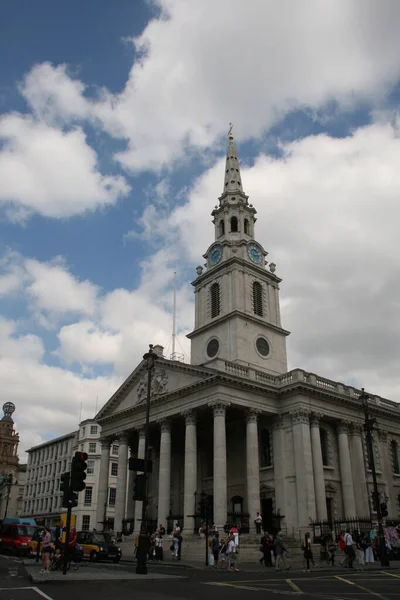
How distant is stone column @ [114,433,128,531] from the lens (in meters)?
43.7

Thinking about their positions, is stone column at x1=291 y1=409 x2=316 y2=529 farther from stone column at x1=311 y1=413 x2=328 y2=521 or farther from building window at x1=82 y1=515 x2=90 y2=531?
building window at x1=82 y1=515 x2=90 y2=531

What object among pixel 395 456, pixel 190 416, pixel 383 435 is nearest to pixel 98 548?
pixel 190 416

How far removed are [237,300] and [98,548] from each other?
82.8ft

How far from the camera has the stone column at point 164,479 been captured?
38.4 metres

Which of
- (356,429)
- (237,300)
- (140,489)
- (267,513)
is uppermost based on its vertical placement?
(237,300)

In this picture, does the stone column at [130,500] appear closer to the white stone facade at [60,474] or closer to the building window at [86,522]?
the white stone facade at [60,474]

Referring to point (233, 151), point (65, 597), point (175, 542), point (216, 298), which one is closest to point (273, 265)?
point (216, 298)

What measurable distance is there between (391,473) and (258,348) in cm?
1598

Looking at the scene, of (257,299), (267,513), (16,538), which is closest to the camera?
(16,538)

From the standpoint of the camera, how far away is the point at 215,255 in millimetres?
54156

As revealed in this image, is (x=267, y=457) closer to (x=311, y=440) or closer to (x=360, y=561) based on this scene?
(x=311, y=440)

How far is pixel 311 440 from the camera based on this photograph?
39656 millimetres

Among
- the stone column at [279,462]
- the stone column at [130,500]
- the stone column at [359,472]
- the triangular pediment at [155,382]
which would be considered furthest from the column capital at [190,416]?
Result: the stone column at [359,472]

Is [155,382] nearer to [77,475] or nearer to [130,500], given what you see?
[130,500]
